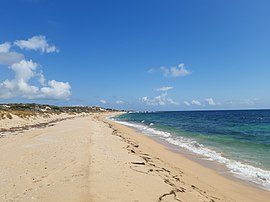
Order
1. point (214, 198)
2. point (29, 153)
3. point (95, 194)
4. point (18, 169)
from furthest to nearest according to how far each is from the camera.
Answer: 1. point (29, 153)
2. point (18, 169)
3. point (214, 198)
4. point (95, 194)

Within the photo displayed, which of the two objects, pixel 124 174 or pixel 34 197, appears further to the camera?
pixel 124 174

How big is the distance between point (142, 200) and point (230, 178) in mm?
7272

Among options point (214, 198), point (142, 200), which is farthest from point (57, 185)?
point (214, 198)

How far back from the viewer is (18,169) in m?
11.1

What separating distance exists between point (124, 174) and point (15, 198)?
3.49m

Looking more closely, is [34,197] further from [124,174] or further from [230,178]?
[230,178]

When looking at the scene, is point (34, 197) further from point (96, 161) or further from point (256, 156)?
point (256, 156)

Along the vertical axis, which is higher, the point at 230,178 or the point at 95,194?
the point at 95,194

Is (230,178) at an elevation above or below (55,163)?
below

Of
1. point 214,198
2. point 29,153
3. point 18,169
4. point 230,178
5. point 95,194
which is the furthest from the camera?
point 29,153

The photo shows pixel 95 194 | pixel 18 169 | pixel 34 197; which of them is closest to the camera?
pixel 95 194

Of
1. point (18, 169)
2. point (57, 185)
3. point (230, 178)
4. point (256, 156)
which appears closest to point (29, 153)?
point (18, 169)

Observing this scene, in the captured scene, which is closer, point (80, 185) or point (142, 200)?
point (142, 200)

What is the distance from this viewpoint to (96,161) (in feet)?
36.7
